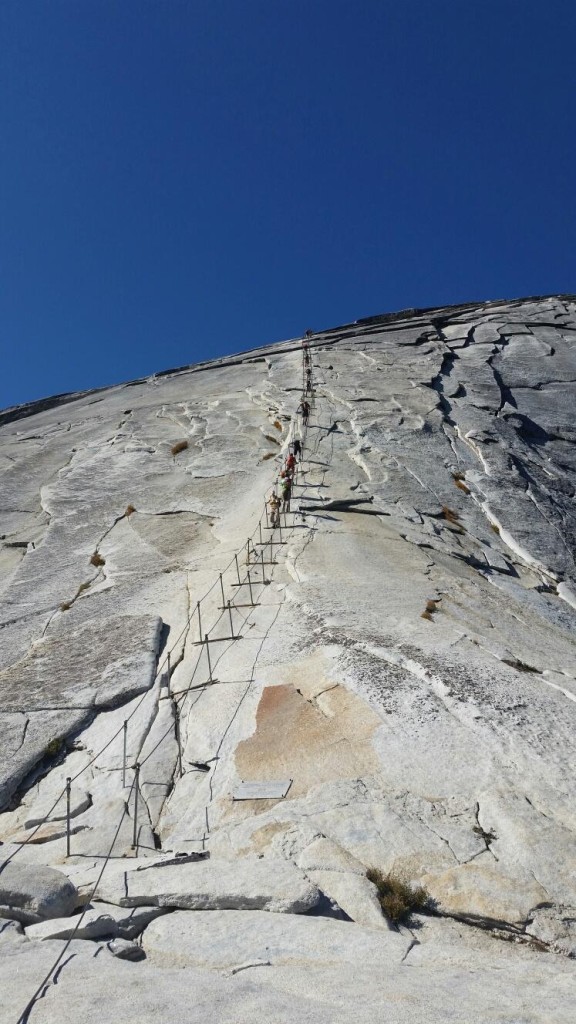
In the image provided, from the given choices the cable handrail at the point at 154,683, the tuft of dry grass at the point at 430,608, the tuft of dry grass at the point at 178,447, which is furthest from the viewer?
the tuft of dry grass at the point at 178,447

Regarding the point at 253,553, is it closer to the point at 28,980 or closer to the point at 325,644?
the point at 325,644

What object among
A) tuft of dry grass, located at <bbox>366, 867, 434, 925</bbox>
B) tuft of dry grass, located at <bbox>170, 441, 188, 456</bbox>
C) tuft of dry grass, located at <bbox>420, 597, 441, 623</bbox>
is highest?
tuft of dry grass, located at <bbox>170, 441, 188, 456</bbox>

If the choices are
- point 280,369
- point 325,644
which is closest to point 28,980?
point 325,644

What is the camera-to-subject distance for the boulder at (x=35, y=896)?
4664mm

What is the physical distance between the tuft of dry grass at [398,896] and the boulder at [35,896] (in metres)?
1.99

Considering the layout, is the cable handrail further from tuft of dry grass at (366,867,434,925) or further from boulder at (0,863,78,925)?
tuft of dry grass at (366,867,434,925)

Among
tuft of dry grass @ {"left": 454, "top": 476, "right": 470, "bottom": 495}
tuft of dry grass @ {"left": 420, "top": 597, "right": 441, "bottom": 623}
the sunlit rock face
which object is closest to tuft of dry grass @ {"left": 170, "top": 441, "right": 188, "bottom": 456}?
the sunlit rock face

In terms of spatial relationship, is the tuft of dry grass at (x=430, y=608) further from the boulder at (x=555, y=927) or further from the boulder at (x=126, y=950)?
the boulder at (x=126, y=950)

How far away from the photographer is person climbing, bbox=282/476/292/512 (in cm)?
1295

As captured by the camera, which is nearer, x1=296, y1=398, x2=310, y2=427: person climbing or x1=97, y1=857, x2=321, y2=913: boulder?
x1=97, y1=857, x2=321, y2=913: boulder

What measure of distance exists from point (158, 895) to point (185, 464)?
12.6 meters

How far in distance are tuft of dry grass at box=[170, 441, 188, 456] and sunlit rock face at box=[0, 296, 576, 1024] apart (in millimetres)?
517

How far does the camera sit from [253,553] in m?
11.5

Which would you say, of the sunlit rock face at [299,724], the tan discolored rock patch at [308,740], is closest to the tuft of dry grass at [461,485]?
the sunlit rock face at [299,724]
